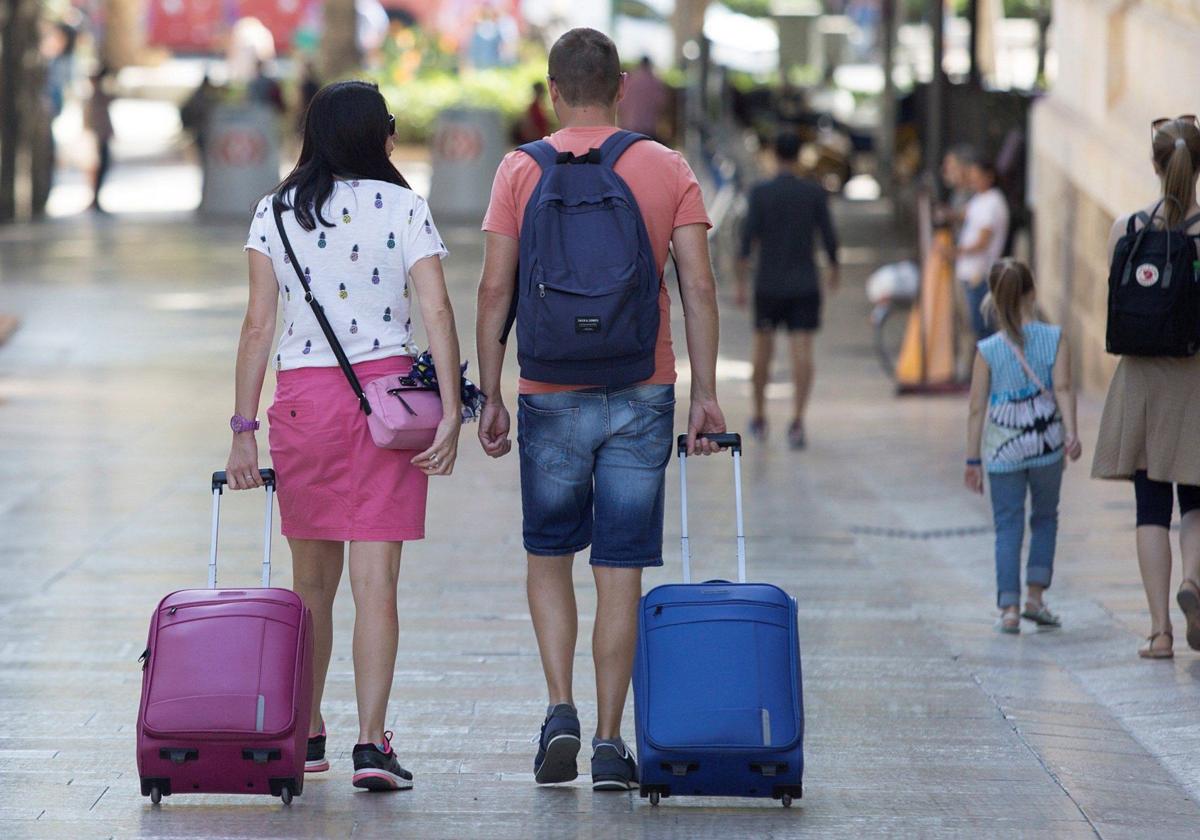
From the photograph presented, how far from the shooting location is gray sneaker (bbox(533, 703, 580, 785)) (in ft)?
17.1

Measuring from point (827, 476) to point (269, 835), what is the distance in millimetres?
Result: 6439

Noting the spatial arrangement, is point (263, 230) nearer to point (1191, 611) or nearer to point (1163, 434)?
point (1163, 434)

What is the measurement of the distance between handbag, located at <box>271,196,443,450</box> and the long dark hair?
0.26 ft

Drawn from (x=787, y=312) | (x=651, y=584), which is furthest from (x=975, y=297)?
(x=651, y=584)

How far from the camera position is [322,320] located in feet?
16.8

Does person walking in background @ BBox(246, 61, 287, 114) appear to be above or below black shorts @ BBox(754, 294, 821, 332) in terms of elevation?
above

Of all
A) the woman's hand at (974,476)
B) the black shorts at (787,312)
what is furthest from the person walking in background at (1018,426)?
the black shorts at (787,312)

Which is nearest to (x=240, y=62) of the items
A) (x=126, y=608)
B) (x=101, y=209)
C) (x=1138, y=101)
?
(x=101, y=209)

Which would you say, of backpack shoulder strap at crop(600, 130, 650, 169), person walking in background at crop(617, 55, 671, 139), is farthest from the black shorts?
person walking in background at crop(617, 55, 671, 139)

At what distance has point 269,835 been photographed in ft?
16.0

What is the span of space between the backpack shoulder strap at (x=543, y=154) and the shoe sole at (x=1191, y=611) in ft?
8.94

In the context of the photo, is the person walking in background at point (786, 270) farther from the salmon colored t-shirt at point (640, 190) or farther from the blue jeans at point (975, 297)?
the salmon colored t-shirt at point (640, 190)

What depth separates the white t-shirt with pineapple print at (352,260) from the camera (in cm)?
514

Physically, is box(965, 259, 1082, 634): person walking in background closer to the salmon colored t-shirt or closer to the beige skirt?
the beige skirt
